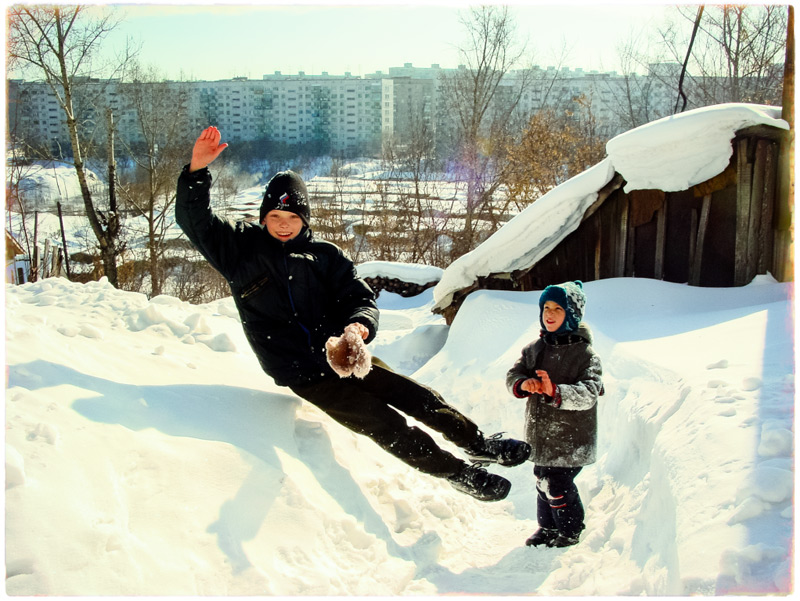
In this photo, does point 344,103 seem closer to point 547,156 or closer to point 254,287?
point 547,156

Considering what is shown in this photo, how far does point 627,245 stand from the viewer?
21.1 feet

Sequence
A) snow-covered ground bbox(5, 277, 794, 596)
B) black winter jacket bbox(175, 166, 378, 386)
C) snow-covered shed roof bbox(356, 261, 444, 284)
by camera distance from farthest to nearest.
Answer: snow-covered shed roof bbox(356, 261, 444, 284)
black winter jacket bbox(175, 166, 378, 386)
snow-covered ground bbox(5, 277, 794, 596)

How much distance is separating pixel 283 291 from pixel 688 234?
4.81m

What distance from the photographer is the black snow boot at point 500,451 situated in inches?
111

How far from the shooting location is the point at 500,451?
2848 millimetres

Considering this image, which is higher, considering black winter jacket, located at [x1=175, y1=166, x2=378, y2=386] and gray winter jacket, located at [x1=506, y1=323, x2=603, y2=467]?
black winter jacket, located at [x1=175, y1=166, x2=378, y2=386]

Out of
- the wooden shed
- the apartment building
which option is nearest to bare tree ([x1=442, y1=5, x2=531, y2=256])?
the apartment building

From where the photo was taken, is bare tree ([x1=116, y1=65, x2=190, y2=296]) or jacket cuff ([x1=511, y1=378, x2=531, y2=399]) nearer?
jacket cuff ([x1=511, y1=378, x2=531, y2=399])

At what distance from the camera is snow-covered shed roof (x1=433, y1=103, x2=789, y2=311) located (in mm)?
5281

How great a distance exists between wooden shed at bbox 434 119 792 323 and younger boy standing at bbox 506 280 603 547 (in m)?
3.52

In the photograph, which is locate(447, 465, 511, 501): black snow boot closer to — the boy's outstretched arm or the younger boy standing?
the younger boy standing

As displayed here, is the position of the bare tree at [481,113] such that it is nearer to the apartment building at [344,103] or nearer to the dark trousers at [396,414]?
the apartment building at [344,103]

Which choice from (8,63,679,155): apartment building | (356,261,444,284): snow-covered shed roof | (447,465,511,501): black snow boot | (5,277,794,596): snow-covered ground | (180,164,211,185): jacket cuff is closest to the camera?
(5,277,794,596): snow-covered ground

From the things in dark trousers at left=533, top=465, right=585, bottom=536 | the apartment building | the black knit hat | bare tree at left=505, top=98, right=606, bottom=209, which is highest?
the apartment building
